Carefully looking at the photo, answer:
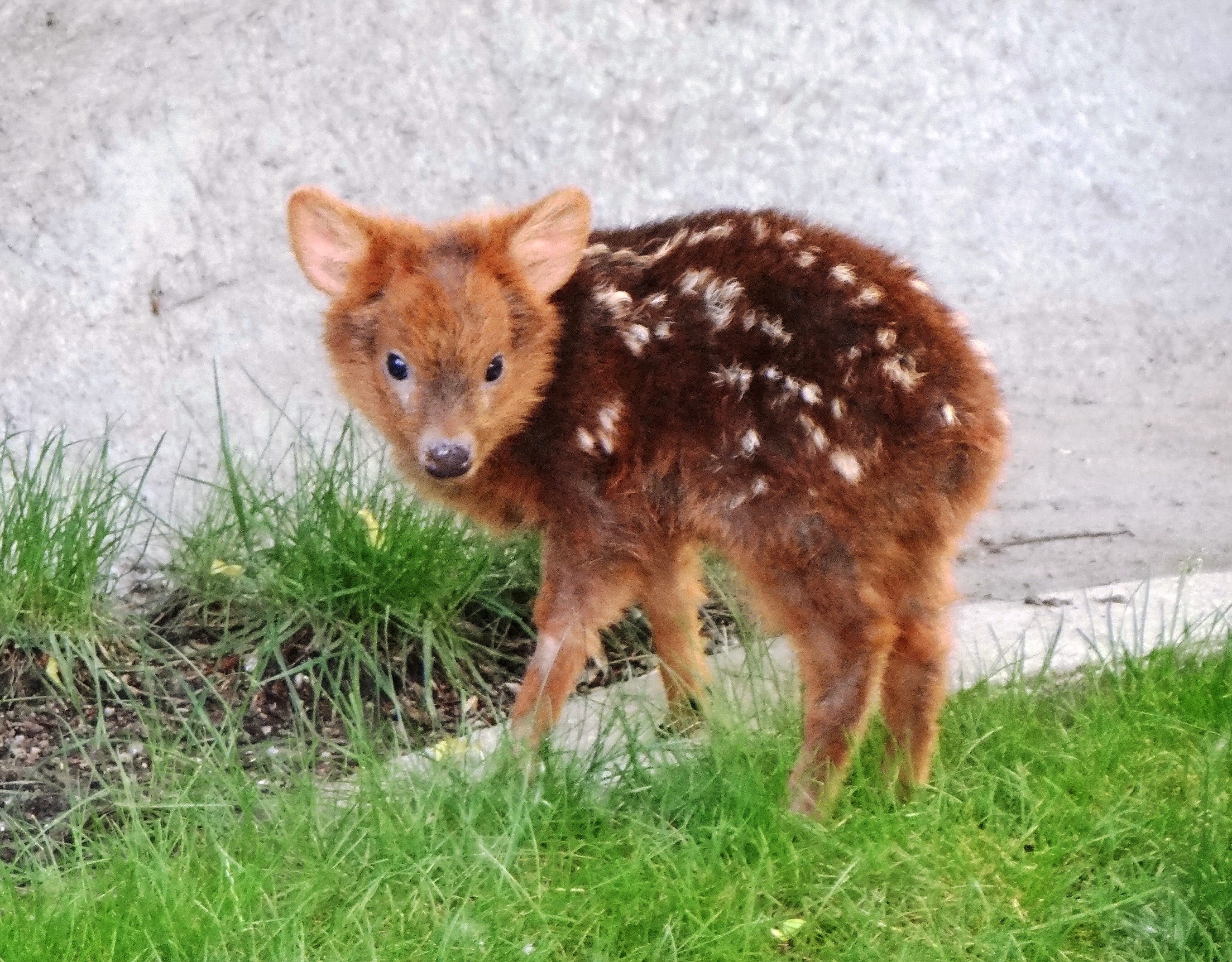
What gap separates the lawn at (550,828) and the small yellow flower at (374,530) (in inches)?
1.0

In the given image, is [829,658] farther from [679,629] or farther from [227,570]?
[227,570]

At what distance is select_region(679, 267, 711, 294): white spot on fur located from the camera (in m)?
3.21

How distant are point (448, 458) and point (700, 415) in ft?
1.72

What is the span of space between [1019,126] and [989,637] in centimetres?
278

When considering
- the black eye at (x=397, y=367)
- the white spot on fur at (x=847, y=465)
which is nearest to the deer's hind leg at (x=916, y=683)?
the white spot on fur at (x=847, y=465)

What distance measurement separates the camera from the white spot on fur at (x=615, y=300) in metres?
3.26

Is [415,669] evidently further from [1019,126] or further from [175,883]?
[1019,126]

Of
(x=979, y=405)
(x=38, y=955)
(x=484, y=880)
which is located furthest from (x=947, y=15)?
(x=38, y=955)

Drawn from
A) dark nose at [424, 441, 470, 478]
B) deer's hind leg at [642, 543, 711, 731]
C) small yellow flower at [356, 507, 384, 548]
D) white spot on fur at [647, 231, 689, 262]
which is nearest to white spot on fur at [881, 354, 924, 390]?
white spot on fur at [647, 231, 689, 262]

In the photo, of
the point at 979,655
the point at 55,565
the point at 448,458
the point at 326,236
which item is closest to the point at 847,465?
the point at 448,458

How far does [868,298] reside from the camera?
10.0 ft

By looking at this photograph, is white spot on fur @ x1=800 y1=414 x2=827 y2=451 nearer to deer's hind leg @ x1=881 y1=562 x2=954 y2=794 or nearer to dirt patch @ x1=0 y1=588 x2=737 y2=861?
deer's hind leg @ x1=881 y1=562 x2=954 y2=794

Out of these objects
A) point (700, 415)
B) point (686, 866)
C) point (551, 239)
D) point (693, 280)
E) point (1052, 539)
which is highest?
point (551, 239)

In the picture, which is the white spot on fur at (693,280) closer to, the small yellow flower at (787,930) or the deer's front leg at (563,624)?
the deer's front leg at (563,624)
